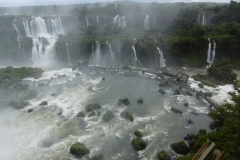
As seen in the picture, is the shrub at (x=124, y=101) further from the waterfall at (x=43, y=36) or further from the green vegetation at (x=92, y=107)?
the waterfall at (x=43, y=36)

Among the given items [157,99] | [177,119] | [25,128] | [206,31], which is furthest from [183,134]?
[206,31]

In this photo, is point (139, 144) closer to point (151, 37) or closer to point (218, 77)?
point (218, 77)

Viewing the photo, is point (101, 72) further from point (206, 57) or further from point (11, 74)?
point (206, 57)

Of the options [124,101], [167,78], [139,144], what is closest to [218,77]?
[167,78]

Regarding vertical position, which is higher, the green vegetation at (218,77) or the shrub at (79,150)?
the green vegetation at (218,77)

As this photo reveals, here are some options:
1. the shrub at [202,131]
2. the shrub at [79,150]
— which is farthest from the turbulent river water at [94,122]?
the shrub at [202,131]

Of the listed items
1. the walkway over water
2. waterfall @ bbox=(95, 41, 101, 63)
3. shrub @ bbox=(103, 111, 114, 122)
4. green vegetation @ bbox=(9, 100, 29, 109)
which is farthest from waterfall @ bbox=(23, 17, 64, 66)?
shrub @ bbox=(103, 111, 114, 122)
